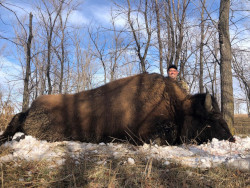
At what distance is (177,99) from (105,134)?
6.51 feet

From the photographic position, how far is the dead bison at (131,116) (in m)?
4.62

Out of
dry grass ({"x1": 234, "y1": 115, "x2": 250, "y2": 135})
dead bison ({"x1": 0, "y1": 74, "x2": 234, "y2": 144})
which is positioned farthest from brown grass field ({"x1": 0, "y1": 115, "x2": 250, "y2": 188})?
dry grass ({"x1": 234, "y1": 115, "x2": 250, "y2": 135})

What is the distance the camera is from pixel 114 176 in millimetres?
2078

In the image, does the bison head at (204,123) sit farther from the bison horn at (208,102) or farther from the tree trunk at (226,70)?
the tree trunk at (226,70)

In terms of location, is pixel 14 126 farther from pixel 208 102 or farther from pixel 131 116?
pixel 208 102

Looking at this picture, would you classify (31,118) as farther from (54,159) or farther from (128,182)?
(128,182)

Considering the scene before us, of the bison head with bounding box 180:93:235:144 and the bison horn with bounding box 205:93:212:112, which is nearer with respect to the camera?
the bison head with bounding box 180:93:235:144

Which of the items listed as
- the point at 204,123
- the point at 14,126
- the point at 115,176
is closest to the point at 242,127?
the point at 204,123

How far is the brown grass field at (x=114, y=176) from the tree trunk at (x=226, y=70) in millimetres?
4977

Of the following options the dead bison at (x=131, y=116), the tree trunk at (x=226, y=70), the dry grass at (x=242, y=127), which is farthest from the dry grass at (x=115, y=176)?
the dry grass at (x=242, y=127)

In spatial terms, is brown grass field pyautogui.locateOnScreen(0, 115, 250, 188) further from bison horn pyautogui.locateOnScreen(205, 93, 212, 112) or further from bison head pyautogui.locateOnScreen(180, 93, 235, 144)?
bison horn pyautogui.locateOnScreen(205, 93, 212, 112)

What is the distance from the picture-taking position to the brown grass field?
6.79 ft

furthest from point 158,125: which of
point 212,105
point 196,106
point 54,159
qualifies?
point 54,159

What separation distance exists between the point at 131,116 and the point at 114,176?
2.72 meters
